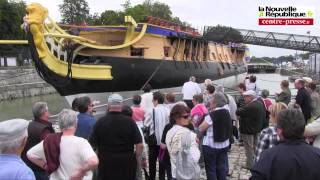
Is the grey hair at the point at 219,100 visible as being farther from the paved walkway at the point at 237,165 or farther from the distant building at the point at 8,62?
the distant building at the point at 8,62

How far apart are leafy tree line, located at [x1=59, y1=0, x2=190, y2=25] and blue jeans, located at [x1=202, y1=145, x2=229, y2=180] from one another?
59704 millimetres

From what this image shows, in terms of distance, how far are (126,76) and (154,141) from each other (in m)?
8.74

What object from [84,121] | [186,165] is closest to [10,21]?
[84,121]

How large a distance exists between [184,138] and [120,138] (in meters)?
0.71

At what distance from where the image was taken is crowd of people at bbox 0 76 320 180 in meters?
2.96

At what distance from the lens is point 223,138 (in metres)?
5.93

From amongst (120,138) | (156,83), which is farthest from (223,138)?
(156,83)

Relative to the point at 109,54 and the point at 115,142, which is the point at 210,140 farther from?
the point at 109,54

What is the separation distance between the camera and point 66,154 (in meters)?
4.02

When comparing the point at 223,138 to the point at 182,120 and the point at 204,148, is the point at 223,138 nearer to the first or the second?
the point at 204,148

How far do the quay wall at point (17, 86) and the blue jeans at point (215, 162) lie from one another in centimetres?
2641

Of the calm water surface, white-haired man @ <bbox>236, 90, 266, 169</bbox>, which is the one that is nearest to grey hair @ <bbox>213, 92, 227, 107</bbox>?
white-haired man @ <bbox>236, 90, 266, 169</bbox>

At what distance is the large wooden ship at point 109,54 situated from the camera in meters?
13.3

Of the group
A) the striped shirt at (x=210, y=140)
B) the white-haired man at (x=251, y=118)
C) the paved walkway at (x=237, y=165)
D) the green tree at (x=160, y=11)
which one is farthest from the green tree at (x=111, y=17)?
the striped shirt at (x=210, y=140)
